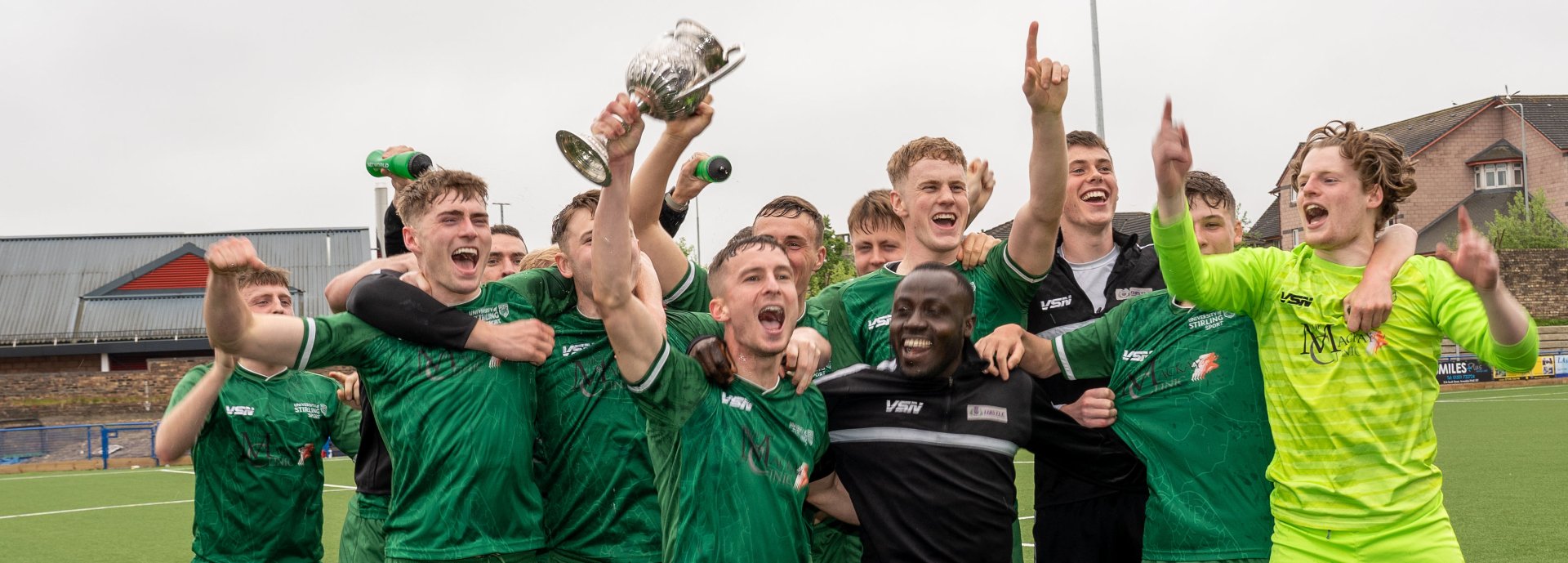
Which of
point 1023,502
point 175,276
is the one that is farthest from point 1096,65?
point 175,276

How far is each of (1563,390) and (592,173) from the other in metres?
31.6

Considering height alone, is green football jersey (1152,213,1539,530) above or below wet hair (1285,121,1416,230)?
→ below

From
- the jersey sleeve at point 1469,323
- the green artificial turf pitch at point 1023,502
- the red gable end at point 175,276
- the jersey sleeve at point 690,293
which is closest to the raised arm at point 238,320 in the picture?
the jersey sleeve at point 690,293

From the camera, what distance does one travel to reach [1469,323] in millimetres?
3584

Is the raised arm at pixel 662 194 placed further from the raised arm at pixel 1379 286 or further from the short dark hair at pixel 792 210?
the raised arm at pixel 1379 286

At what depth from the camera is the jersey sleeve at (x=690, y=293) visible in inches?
202

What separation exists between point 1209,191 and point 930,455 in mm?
2009

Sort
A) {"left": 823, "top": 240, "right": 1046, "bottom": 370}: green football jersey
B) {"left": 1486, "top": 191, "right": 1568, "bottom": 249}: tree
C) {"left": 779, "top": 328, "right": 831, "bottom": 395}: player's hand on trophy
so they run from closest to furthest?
{"left": 779, "top": 328, "right": 831, "bottom": 395}: player's hand on trophy → {"left": 823, "top": 240, "right": 1046, "bottom": 370}: green football jersey → {"left": 1486, "top": 191, "right": 1568, "bottom": 249}: tree

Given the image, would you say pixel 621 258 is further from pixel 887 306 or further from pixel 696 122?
pixel 887 306

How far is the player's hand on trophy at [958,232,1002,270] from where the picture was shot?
183 inches

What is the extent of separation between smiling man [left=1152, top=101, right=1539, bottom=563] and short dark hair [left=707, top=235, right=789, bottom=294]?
1238 mm

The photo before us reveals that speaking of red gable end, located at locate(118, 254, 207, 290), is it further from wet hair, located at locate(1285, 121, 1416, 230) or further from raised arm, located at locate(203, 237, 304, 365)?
wet hair, located at locate(1285, 121, 1416, 230)

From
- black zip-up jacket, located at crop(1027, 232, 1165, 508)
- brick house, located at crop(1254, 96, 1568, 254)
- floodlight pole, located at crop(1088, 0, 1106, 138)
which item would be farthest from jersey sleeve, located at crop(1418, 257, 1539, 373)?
brick house, located at crop(1254, 96, 1568, 254)

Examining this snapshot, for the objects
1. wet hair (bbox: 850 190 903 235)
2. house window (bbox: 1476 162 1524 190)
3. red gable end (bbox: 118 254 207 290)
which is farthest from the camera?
house window (bbox: 1476 162 1524 190)
